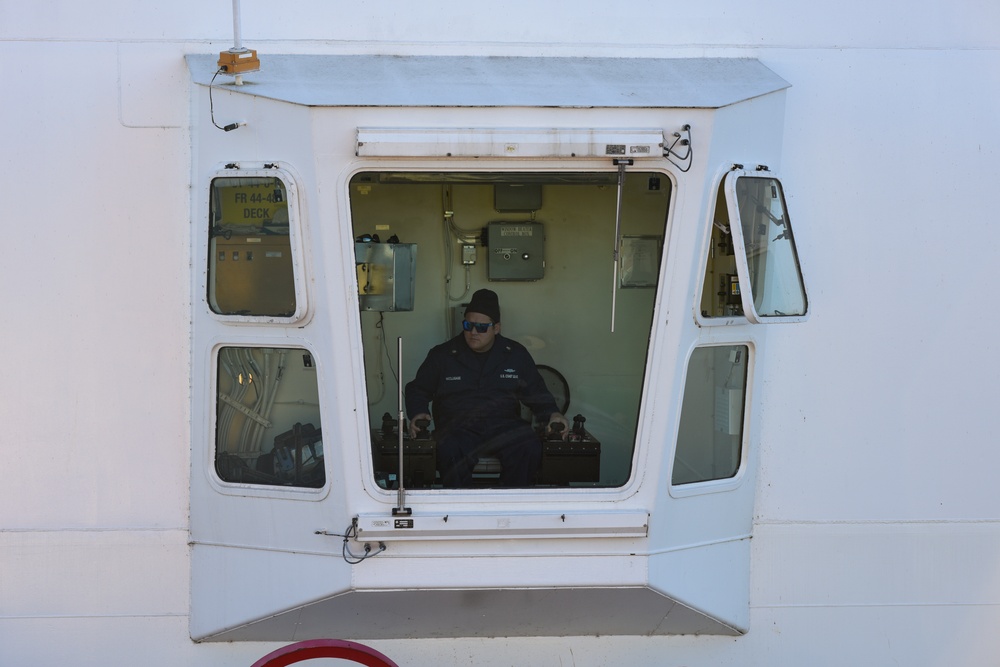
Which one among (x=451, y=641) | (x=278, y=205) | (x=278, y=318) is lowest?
(x=451, y=641)

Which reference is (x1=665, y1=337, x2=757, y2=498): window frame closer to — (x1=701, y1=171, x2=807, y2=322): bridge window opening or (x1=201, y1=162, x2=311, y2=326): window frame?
(x1=701, y1=171, x2=807, y2=322): bridge window opening

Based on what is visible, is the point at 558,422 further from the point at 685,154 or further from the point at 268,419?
the point at 685,154

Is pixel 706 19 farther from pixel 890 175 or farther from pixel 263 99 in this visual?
pixel 263 99

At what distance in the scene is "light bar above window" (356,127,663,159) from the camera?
3.07m

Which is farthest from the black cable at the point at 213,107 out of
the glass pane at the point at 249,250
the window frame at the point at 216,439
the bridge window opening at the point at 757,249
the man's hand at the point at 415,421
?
the bridge window opening at the point at 757,249

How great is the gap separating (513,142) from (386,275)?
1.06m

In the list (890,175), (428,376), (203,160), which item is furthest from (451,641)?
(890,175)

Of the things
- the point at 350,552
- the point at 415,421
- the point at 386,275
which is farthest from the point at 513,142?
the point at 350,552

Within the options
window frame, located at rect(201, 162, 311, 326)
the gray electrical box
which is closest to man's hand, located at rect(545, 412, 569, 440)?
the gray electrical box

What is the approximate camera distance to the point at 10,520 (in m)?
3.50

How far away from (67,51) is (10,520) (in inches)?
66.1

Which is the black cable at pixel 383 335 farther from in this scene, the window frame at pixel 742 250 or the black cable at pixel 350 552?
the window frame at pixel 742 250

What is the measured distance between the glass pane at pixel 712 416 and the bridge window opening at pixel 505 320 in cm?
21

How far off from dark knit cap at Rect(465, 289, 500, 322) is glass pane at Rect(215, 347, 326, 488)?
111cm
